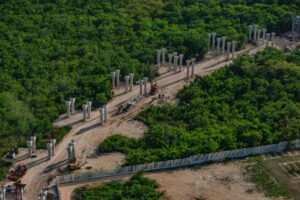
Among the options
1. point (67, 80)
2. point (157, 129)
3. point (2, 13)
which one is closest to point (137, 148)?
point (157, 129)

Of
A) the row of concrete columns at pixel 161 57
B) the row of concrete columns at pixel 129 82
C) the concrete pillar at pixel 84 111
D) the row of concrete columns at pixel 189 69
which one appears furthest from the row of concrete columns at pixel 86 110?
the row of concrete columns at pixel 161 57

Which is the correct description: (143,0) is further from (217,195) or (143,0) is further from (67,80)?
(217,195)

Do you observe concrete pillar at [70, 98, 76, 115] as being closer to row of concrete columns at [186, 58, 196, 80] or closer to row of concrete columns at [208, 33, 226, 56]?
row of concrete columns at [186, 58, 196, 80]

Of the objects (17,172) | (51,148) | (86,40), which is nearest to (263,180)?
(51,148)

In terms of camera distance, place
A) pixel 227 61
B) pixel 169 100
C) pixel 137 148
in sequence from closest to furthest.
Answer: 1. pixel 137 148
2. pixel 169 100
3. pixel 227 61

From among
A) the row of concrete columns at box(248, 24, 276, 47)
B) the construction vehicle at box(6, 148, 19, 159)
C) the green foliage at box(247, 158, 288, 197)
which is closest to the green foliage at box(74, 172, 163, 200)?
the construction vehicle at box(6, 148, 19, 159)

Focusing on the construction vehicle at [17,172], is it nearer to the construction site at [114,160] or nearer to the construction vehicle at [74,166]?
the construction site at [114,160]

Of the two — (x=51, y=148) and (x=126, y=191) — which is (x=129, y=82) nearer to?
(x=51, y=148)
